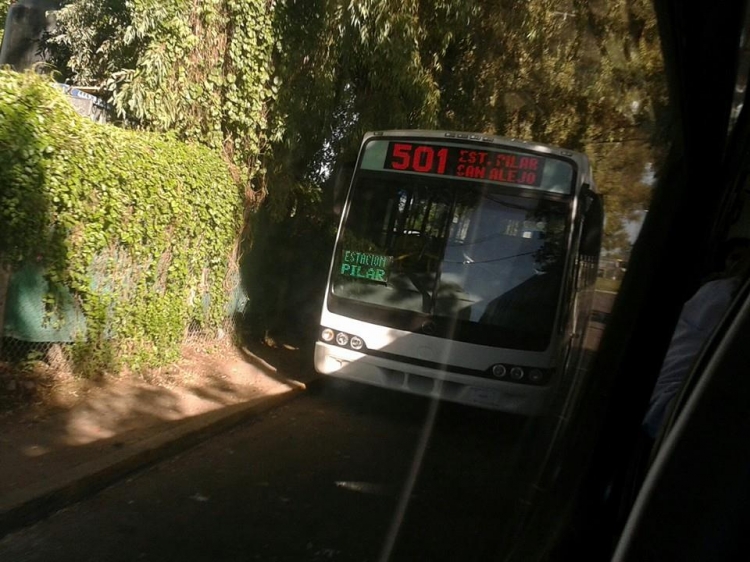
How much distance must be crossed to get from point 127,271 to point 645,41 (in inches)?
194

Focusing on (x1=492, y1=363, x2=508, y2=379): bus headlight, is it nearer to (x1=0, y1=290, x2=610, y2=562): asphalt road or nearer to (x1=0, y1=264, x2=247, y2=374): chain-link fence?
(x1=0, y1=290, x2=610, y2=562): asphalt road

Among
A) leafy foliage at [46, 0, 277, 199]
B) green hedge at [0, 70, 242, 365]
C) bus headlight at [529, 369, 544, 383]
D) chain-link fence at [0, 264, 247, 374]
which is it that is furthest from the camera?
leafy foliage at [46, 0, 277, 199]

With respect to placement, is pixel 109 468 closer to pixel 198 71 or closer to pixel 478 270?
pixel 478 270

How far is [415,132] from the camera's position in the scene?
759cm

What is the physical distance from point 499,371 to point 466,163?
2.09 meters

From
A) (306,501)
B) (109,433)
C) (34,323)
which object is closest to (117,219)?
(34,323)

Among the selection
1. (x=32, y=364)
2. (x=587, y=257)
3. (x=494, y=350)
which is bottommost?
(x=32, y=364)

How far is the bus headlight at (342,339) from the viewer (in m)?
7.68

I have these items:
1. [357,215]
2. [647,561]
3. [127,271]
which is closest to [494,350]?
[357,215]

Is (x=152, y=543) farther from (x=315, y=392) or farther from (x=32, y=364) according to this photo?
(x=315, y=392)

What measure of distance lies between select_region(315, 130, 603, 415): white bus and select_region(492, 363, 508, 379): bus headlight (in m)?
0.01

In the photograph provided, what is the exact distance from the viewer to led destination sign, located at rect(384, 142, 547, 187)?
7.06 meters

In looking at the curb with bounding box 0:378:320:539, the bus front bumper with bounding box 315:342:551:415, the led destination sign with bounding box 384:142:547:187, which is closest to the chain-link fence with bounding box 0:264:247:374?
the curb with bounding box 0:378:320:539

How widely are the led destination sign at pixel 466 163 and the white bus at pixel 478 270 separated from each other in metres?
0.01
